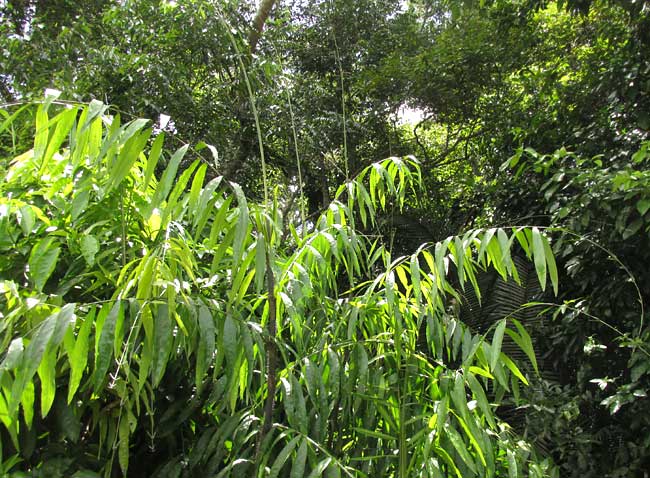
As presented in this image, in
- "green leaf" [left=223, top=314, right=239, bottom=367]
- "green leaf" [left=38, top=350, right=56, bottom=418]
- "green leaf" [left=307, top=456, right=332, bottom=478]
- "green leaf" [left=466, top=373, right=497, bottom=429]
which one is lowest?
"green leaf" [left=307, top=456, right=332, bottom=478]

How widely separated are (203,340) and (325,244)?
38cm

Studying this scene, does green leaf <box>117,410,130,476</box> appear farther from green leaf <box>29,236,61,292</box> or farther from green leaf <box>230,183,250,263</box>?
green leaf <box>230,183,250,263</box>

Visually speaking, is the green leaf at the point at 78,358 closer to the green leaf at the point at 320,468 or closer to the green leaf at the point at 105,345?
the green leaf at the point at 105,345

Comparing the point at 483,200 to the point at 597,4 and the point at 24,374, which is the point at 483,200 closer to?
the point at 597,4

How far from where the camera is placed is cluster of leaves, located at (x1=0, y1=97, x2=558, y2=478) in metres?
0.92

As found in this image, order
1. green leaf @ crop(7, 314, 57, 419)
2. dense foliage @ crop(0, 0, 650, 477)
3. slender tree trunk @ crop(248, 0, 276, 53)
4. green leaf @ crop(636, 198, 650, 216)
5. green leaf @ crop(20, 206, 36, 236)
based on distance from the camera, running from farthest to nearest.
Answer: slender tree trunk @ crop(248, 0, 276, 53), green leaf @ crop(636, 198, 650, 216), green leaf @ crop(20, 206, 36, 236), dense foliage @ crop(0, 0, 650, 477), green leaf @ crop(7, 314, 57, 419)

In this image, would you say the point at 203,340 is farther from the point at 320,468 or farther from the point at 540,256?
the point at 540,256

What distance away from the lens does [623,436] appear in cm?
261

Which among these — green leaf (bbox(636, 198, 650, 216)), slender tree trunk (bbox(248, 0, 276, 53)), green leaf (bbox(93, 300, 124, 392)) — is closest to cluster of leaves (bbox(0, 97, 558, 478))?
green leaf (bbox(93, 300, 124, 392))

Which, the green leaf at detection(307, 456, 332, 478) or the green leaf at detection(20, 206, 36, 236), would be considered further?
the green leaf at detection(20, 206, 36, 236)

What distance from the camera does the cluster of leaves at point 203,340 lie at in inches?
36.2

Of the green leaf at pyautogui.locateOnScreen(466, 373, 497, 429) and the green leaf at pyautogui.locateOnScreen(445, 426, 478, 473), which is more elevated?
the green leaf at pyautogui.locateOnScreen(466, 373, 497, 429)

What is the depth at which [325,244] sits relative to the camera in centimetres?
125

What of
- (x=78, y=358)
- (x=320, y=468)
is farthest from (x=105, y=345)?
(x=320, y=468)
